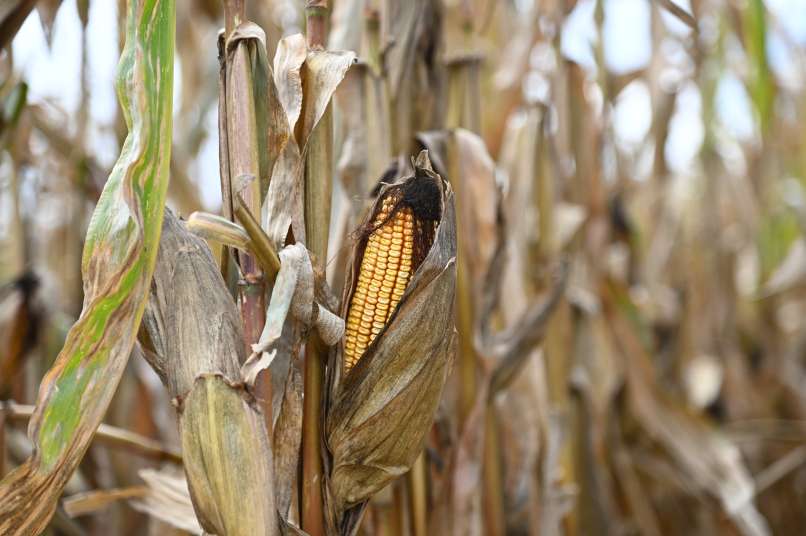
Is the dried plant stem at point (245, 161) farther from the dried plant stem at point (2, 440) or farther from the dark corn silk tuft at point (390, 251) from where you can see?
the dried plant stem at point (2, 440)

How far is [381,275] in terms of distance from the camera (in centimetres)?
77

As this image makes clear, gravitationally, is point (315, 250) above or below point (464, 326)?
above

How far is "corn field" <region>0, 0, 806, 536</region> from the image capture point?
27.4 inches

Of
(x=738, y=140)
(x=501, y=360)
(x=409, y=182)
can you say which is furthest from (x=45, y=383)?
(x=738, y=140)

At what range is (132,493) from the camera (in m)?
1.00

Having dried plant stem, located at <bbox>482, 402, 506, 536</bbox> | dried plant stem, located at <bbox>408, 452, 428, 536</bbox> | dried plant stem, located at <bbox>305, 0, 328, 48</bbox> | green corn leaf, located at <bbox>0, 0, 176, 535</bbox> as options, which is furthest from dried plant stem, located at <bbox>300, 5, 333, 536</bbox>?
dried plant stem, located at <bbox>482, 402, 506, 536</bbox>

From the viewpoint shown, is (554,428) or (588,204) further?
(588,204)

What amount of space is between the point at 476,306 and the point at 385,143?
25cm

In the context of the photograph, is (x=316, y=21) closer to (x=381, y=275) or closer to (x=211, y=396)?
(x=381, y=275)

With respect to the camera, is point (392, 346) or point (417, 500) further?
point (417, 500)

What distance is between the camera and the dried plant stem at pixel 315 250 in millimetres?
767

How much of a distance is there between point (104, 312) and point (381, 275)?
23 centimetres

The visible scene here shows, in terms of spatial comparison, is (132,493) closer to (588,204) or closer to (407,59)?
(407,59)

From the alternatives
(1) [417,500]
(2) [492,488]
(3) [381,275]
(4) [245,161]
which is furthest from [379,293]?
(2) [492,488]
